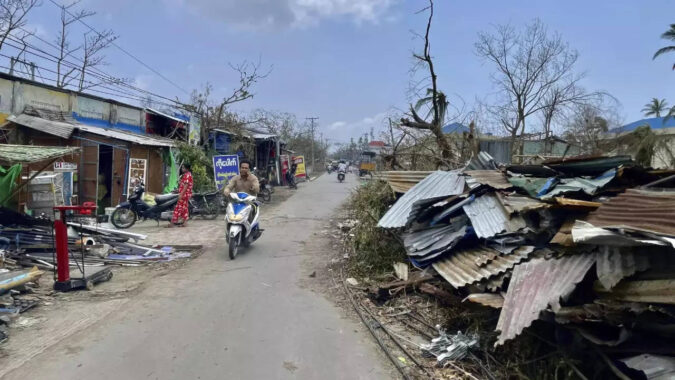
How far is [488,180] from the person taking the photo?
686 centimetres

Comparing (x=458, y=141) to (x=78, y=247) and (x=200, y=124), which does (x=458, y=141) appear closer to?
(x=78, y=247)

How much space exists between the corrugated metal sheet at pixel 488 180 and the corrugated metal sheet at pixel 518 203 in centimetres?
37

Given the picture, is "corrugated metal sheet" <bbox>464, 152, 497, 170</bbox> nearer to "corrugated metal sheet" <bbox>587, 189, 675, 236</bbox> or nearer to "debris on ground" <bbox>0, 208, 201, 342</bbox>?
"corrugated metal sheet" <bbox>587, 189, 675, 236</bbox>

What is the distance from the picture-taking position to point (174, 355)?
162 inches

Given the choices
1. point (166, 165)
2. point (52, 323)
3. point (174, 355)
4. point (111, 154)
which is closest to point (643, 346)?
point (174, 355)

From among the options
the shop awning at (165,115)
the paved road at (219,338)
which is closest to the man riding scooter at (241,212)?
the paved road at (219,338)

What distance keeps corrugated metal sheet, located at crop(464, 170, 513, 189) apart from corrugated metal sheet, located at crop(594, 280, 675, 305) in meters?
3.11

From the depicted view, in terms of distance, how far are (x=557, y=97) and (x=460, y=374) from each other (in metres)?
24.0

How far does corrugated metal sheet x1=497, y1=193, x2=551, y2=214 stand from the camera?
16.4 ft

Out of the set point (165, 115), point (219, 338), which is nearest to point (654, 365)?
point (219, 338)

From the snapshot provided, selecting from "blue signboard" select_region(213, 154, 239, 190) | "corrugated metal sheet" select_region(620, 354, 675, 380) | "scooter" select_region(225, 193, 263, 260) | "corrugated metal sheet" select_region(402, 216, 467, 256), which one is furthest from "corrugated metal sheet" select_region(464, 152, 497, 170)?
"blue signboard" select_region(213, 154, 239, 190)

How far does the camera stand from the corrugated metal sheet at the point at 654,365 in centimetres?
281

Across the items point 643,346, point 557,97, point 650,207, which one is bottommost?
point 643,346

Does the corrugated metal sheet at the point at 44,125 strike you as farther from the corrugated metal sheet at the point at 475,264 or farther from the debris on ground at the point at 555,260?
the corrugated metal sheet at the point at 475,264
